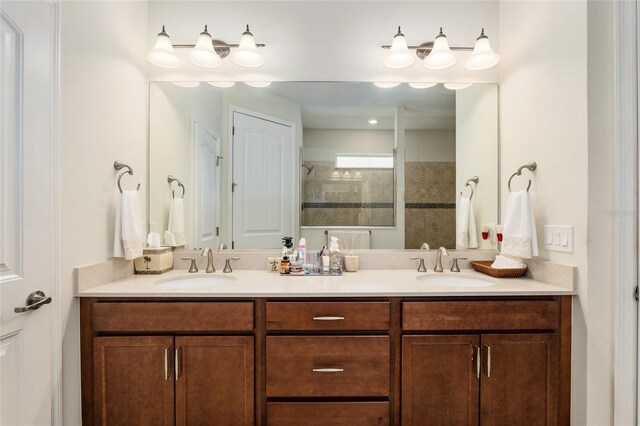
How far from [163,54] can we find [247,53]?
1.60ft

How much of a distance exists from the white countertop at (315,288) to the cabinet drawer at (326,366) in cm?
21

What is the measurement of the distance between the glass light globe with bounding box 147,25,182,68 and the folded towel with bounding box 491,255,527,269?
7.25 feet

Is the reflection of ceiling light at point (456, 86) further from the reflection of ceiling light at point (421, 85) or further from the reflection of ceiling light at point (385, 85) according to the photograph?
the reflection of ceiling light at point (385, 85)

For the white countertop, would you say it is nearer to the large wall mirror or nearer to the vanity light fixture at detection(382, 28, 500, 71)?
the large wall mirror

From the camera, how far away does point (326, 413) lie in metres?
1.42

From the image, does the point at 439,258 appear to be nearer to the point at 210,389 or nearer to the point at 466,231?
the point at 466,231

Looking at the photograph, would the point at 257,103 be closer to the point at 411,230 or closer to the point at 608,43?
the point at 411,230

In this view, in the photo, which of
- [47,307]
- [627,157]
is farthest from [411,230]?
[47,307]

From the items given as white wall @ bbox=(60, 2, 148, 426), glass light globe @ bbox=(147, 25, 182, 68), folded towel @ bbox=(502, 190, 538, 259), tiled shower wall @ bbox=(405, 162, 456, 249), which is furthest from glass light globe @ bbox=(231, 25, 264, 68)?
folded towel @ bbox=(502, 190, 538, 259)

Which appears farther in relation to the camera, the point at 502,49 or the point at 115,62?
the point at 502,49

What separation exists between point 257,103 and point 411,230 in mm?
1279

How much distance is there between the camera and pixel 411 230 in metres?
2.03

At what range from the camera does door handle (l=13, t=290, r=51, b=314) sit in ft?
3.76

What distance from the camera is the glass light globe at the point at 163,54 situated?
6.07 ft
